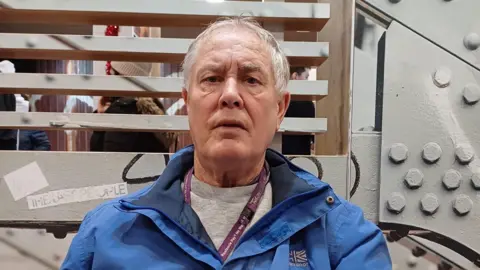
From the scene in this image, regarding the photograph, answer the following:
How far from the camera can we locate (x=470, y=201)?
4.94ft

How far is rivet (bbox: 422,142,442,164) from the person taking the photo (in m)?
1.50

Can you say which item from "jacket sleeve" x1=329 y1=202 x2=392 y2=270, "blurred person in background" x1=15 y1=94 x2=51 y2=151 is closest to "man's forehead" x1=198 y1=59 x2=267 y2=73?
"jacket sleeve" x1=329 y1=202 x2=392 y2=270

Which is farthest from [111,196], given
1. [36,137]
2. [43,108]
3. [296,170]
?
[43,108]

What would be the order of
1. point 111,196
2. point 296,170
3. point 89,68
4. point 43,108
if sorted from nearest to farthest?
point 296,170 → point 111,196 → point 89,68 → point 43,108

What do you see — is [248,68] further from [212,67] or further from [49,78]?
[49,78]

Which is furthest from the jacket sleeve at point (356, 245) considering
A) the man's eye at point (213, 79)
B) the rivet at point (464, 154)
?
the rivet at point (464, 154)

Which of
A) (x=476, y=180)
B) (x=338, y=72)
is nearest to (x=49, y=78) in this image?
(x=338, y=72)

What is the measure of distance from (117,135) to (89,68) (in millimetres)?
1753

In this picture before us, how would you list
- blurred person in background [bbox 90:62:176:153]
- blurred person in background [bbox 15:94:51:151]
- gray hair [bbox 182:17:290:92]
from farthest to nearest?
blurred person in background [bbox 15:94:51:151] < blurred person in background [bbox 90:62:176:153] < gray hair [bbox 182:17:290:92]

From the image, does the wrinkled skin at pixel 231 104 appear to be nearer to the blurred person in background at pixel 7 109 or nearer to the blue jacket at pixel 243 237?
the blue jacket at pixel 243 237

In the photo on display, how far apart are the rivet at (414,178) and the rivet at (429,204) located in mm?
45

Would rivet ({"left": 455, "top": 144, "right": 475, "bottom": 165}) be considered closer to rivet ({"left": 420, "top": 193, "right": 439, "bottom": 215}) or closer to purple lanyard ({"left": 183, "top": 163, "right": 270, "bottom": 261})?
rivet ({"left": 420, "top": 193, "right": 439, "bottom": 215})

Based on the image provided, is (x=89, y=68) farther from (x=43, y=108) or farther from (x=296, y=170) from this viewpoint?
(x=296, y=170)

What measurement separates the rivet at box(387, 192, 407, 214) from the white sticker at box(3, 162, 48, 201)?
1064 millimetres
